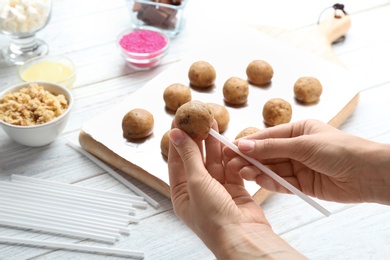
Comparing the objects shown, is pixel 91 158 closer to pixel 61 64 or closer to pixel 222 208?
pixel 61 64

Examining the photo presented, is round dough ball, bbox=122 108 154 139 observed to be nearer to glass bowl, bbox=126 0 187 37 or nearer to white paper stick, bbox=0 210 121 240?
white paper stick, bbox=0 210 121 240

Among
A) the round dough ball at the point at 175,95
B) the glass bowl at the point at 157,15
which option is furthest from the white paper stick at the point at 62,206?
the glass bowl at the point at 157,15

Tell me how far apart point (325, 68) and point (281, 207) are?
2.18 ft

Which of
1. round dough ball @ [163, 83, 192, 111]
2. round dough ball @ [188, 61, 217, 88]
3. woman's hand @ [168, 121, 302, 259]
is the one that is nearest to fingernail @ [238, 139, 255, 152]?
woman's hand @ [168, 121, 302, 259]

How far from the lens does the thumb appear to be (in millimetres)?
1077

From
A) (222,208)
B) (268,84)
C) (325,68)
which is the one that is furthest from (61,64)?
(222,208)

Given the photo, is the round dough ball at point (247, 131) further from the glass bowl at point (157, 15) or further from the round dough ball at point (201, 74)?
the glass bowl at point (157, 15)

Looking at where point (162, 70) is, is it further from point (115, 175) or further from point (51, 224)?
point (51, 224)

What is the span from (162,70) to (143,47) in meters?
0.11

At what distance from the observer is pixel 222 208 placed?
1049mm

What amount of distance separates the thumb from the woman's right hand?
15 centimetres

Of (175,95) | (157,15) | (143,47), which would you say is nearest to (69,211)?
(175,95)

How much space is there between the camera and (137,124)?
1.58 metres

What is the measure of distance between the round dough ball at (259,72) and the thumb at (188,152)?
74cm
